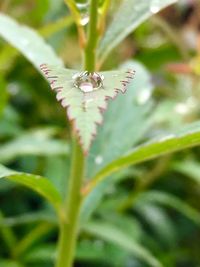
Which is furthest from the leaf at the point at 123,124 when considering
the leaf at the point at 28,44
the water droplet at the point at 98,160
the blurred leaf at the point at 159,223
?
the blurred leaf at the point at 159,223

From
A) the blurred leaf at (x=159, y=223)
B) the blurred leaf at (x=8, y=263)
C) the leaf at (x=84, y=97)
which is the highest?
the blurred leaf at (x=159, y=223)

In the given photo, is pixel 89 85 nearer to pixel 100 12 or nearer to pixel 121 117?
pixel 100 12

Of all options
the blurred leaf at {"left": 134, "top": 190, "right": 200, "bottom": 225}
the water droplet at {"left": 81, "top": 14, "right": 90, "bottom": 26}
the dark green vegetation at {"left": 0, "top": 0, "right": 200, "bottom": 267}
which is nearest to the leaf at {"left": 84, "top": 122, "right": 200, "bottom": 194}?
the dark green vegetation at {"left": 0, "top": 0, "right": 200, "bottom": 267}

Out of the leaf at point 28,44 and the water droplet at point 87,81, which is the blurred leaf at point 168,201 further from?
the water droplet at point 87,81

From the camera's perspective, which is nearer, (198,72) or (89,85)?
(89,85)

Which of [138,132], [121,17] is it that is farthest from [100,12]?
[138,132]

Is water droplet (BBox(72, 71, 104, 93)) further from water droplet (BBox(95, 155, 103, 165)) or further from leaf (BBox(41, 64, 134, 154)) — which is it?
water droplet (BBox(95, 155, 103, 165))
